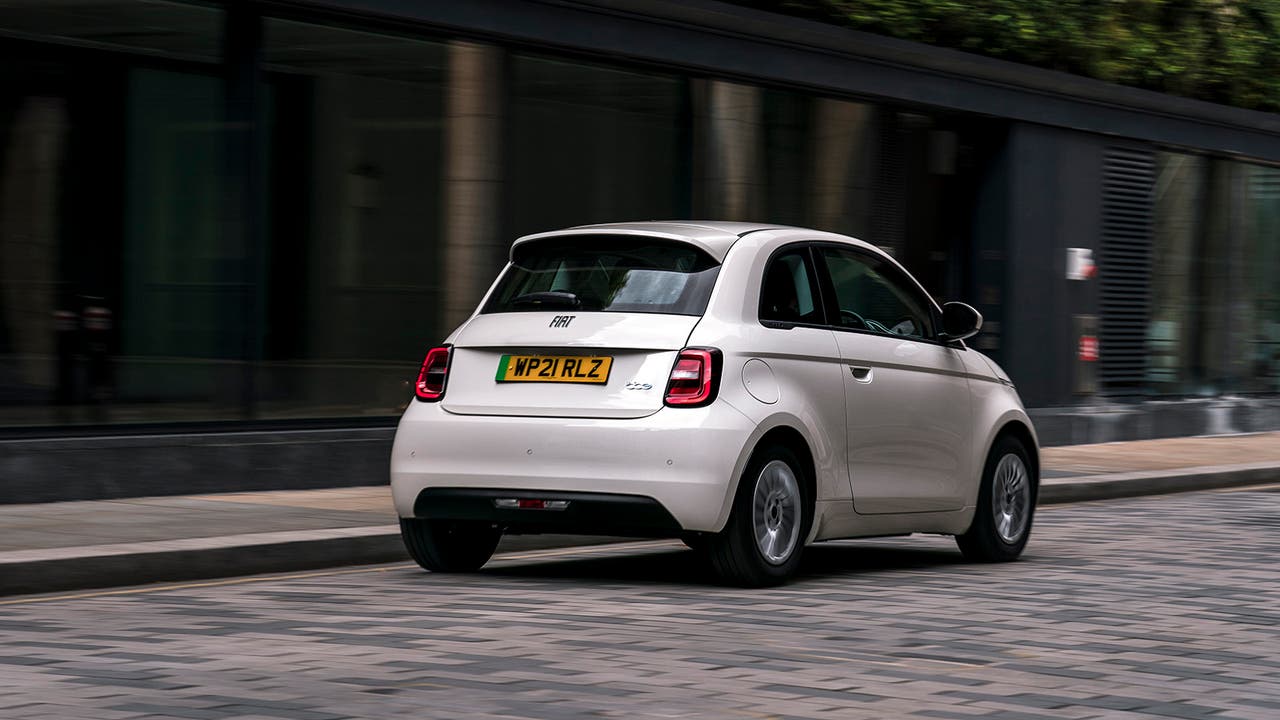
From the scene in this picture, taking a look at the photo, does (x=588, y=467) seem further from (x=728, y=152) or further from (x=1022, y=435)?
(x=728, y=152)

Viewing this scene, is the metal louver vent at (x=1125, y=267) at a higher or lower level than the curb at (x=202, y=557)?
higher

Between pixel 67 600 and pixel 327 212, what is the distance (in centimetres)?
601

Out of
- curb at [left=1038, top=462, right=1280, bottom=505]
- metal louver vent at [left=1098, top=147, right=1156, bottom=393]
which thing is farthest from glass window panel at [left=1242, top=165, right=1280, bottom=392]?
curb at [left=1038, top=462, right=1280, bottom=505]

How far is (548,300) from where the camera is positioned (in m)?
8.66

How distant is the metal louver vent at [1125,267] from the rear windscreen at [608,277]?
1413 centimetres

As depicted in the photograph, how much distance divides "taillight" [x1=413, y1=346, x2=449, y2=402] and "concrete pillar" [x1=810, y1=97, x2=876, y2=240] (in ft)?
32.3

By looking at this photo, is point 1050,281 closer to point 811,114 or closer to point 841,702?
point 811,114

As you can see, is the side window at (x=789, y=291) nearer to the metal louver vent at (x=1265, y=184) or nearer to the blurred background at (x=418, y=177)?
the blurred background at (x=418, y=177)

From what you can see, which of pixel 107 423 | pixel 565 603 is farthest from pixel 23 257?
pixel 565 603

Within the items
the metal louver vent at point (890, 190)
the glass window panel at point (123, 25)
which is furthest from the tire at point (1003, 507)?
the metal louver vent at point (890, 190)

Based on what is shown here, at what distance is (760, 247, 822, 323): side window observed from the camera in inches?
344

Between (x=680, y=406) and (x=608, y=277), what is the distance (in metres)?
0.81

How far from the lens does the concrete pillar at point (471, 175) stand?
1471cm

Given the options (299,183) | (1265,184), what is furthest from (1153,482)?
(1265,184)
